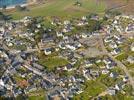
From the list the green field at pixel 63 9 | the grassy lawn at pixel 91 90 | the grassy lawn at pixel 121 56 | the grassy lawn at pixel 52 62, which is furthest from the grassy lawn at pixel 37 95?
the green field at pixel 63 9

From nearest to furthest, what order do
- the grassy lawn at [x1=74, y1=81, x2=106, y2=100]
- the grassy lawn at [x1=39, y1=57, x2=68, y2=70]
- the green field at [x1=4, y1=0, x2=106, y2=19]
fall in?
the grassy lawn at [x1=74, y1=81, x2=106, y2=100]
the grassy lawn at [x1=39, y1=57, x2=68, y2=70]
the green field at [x1=4, y1=0, x2=106, y2=19]

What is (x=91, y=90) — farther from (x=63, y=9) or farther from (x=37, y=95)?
(x=63, y=9)

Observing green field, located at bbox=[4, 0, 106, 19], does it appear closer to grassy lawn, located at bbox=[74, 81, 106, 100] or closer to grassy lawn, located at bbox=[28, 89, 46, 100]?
grassy lawn, located at bbox=[74, 81, 106, 100]

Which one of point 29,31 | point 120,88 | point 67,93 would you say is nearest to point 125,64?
point 120,88

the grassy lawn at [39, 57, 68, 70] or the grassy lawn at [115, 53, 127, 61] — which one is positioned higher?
the grassy lawn at [39, 57, 68, 70]

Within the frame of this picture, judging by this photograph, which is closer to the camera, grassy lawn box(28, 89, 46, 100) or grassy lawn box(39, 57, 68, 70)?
grassy lawn box(28, 89, 46, 100)

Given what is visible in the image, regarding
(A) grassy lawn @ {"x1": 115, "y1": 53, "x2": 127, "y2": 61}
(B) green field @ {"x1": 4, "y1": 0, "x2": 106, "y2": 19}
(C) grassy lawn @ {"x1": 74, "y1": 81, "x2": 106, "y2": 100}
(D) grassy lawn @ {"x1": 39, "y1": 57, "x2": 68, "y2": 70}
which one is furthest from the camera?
(B) green field @ {"x1": 4, "y1": 0, "x2": 106, "y2": 19}

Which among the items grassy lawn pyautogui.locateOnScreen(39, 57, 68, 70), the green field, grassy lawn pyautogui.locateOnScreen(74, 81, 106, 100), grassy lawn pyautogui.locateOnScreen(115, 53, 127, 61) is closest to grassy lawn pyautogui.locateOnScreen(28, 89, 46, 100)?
grassy lawn pyautogui.locateOnScreen(74, 81, 106, 100)
